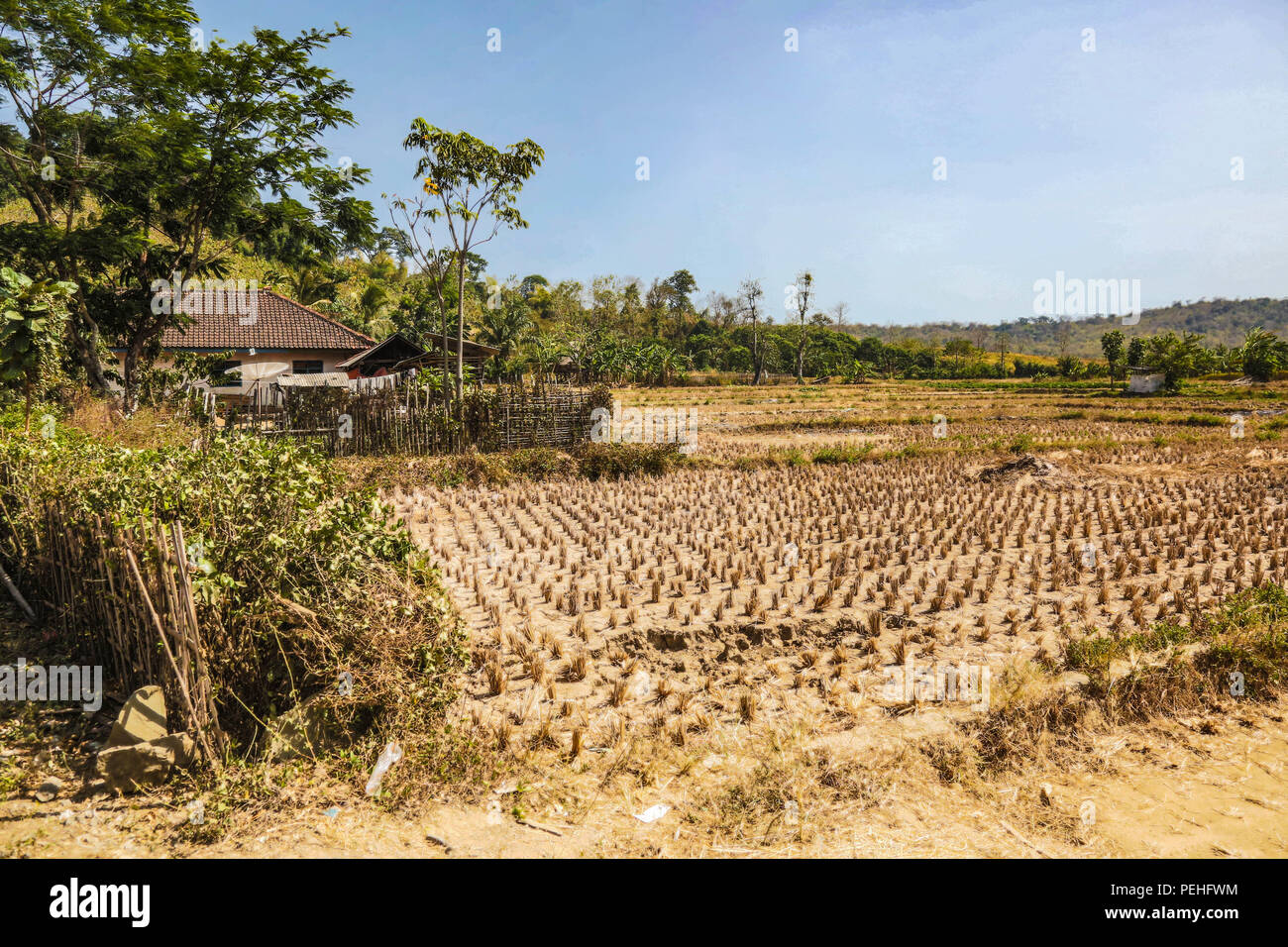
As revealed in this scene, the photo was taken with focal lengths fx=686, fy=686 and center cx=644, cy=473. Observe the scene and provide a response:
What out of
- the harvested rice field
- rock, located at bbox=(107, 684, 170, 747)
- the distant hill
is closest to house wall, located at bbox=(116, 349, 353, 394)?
the harvested rice field

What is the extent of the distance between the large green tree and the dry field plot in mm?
8569

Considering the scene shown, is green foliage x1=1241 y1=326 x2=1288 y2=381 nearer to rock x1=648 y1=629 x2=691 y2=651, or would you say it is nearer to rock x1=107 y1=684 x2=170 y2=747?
rock x1=648 y1=629 x2=691 y2=651

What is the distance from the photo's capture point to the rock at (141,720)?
3.66 meters

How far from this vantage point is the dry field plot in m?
4.83

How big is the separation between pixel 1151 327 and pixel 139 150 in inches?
6110

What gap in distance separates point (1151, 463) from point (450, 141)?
16.8 meters

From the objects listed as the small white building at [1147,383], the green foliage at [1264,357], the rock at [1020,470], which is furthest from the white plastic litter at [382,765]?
the green foliage at [1264,357]

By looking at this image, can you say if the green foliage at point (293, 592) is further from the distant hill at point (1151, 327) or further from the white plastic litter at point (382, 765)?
the distant hill at point (1151, 327)

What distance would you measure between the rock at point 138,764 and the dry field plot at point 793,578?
1.61 m

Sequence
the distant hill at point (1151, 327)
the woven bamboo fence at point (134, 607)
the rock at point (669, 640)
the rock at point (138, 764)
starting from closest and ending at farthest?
the rock at point (138, 764)
the woven bamboo fence at point (134, 607)
the rock at point (669, 640)
the distant hill at point (1151, 327)

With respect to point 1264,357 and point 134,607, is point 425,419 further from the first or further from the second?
point 1264,357

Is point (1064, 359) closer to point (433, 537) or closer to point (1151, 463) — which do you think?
point (1151, 463)

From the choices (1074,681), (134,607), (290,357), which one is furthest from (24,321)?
(290,357)
